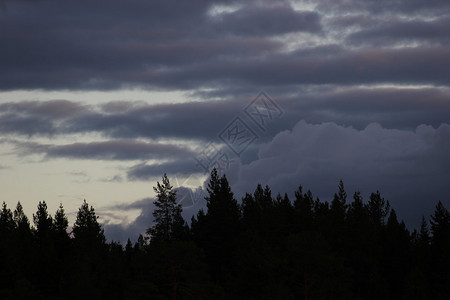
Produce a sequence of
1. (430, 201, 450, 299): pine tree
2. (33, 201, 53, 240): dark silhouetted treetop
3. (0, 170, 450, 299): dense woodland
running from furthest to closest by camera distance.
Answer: (33, 201, 53, 240): dark silhouetted treetop < (430, 201, 450, 299): pine tree < (0, 170, 450, 299): dense woodland

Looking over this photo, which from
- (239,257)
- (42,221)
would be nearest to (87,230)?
(42,221)

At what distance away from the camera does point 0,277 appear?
104500 millimetres

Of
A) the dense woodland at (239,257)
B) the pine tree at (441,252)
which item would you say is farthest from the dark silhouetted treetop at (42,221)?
the pine tree at (441,252)

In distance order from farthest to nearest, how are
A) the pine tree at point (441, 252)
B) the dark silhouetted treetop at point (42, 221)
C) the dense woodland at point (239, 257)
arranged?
the dark silhouetted treetop at point (42, 221) < the pine tree at point (441, 252) < the dense woodland at point (239, 257)

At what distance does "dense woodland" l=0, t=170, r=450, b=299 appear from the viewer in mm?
87938

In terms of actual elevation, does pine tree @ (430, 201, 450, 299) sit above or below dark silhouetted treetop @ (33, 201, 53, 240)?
below

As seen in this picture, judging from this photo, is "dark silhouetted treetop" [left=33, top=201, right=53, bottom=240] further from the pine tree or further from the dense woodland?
the pine tree

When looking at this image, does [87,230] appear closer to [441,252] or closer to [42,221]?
[42,221]

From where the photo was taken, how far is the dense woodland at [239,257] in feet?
289

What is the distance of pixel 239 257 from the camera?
122 meters

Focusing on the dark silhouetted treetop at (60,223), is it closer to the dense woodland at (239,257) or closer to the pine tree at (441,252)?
the dense woodland at (239,257)

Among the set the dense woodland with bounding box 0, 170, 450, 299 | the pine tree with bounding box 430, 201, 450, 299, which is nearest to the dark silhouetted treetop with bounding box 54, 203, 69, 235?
the dense woodland with bounding box 0, 170, 450, 299

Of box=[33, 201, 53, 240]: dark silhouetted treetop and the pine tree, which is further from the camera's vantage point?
box=[33, 201, 53, 240]: dark silhouetted treetop

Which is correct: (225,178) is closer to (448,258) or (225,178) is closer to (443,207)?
(443,207)
